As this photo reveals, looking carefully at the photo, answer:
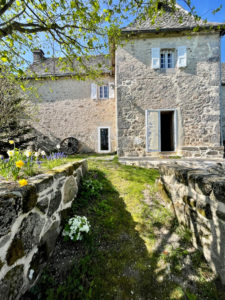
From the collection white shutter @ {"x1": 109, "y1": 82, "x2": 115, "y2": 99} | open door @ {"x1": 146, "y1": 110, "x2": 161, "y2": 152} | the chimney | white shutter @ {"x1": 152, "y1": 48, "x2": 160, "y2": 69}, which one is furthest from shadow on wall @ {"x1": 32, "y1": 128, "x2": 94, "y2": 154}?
white shutter @ {"x1": 152, "y1": 48, "x2": 160, "y2": 69}

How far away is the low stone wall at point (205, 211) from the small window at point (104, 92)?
8.57 meters

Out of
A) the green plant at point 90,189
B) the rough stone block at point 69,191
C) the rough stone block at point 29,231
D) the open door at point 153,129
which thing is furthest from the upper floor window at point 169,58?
the rough stone block at point 29,231

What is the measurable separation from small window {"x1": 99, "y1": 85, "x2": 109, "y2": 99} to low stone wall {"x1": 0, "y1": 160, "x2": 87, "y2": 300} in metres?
8.77

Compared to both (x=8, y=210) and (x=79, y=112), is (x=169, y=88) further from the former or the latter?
(x=8, y=210)

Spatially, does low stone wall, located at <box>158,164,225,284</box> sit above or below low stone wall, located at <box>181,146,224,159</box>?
below

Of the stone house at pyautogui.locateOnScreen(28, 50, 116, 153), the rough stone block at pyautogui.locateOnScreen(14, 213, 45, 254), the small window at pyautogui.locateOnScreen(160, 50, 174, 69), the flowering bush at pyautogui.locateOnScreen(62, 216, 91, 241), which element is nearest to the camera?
the rough stone block at pyautogui.locateOnScreen(14, 213, 45, 254)

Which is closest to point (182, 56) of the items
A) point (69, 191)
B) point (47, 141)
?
point (69, 191)

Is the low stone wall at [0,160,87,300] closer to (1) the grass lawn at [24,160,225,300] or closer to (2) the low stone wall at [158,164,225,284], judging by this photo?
(1) the grass lawn at [24,160,225,300]

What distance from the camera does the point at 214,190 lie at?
1335 millimetres

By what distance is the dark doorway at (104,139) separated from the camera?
30.7 ft

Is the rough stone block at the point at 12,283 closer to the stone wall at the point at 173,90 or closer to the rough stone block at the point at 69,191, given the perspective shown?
the rough stone block at the point at 69,191

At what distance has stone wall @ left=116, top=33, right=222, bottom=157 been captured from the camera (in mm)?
6293

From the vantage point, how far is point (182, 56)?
628 cm

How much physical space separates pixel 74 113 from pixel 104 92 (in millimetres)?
2595
